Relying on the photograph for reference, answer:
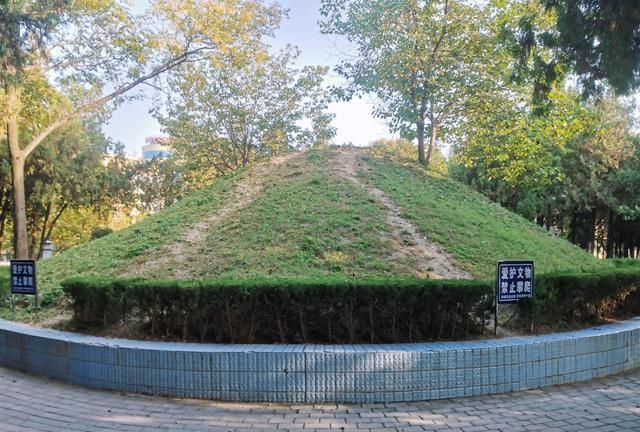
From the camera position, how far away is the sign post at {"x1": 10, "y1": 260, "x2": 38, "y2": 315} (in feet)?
20.1

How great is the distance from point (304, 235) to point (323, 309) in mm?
3286

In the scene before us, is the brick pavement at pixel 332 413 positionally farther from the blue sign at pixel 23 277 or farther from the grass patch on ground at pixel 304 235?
the grass patch on ground at pixel 304 235

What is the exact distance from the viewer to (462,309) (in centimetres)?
503

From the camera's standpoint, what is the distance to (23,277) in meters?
6.21

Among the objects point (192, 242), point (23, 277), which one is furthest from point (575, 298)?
point (23, 277)

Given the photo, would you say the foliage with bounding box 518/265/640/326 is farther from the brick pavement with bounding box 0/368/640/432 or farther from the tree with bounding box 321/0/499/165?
the tree with bounding box 321/0/499/165

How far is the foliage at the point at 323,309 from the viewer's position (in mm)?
4871

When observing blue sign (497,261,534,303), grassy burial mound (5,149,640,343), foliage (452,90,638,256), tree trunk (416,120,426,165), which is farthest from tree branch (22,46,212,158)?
blue sign (497,261,534,303)

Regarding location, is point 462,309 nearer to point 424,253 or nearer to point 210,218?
point 424,253

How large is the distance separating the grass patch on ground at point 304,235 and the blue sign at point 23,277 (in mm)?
2076

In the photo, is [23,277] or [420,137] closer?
[23,277]

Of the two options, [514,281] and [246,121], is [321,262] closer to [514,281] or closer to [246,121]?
[514,281]

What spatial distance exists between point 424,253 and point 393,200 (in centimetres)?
235

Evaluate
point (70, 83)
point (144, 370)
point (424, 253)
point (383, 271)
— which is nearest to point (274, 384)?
point (144, 370)
